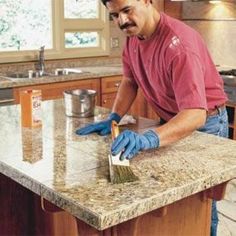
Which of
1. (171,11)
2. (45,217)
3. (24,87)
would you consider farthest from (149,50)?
(171,11)

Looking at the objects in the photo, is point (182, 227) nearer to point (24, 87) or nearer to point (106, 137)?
point (106, 137)

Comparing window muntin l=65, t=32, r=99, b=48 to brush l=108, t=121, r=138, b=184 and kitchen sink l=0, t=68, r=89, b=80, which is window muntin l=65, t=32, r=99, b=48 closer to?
kitchen sink l=0, t=68, r=89, b=80

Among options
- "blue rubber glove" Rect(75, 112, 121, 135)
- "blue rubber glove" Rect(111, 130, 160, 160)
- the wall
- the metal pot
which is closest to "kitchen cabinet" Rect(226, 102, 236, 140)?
the wall

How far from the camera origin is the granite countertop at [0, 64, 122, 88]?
343 centimetres

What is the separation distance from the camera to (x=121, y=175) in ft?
4.33

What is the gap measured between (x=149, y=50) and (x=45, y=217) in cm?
86

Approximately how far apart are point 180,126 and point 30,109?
2.37 feet

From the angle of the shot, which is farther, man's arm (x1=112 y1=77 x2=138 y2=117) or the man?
man's arm (x1=112 y1=77 x2=138 y2=117)

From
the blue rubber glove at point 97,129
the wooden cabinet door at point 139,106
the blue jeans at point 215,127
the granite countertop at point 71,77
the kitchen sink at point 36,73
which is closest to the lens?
the blue rubber glove at point 97,129

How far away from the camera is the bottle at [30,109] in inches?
75.2

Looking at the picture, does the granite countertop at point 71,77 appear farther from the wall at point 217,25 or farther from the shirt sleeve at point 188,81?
the shirt sleeve at point 188,81

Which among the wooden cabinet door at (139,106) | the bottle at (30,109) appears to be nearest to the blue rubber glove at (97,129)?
the bottle at (30,109)

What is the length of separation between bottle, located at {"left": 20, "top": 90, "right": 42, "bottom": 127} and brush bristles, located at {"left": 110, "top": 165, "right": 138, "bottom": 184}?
2.24 feet

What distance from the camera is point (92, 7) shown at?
459 centimetres
